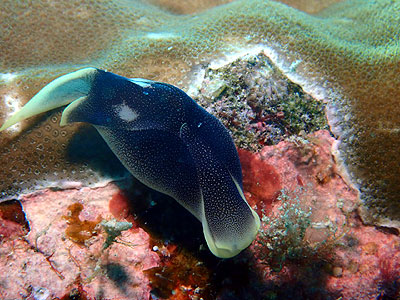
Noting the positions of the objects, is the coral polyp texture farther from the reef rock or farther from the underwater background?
the reef rock

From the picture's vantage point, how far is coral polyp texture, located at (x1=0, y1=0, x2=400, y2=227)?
3.24 meters

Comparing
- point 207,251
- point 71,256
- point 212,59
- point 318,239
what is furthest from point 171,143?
point 318,239

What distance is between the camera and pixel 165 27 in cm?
476

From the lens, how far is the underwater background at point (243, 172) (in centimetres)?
281

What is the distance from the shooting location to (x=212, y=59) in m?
3.80

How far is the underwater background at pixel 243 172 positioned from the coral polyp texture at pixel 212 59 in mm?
24

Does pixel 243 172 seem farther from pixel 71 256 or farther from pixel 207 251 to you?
pixel 71 256

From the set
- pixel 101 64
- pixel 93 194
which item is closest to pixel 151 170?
pixel 93 194

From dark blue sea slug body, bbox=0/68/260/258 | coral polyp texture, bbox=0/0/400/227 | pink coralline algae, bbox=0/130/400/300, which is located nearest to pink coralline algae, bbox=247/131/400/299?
pink coralline algae, bbox=0/130/400/300

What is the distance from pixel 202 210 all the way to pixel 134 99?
1.46 metres

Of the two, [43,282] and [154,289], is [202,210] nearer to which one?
[154,289]

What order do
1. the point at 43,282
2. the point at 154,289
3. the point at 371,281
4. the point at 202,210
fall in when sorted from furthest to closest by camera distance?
the point at 371,281, the point at 154,289, the point at 43,282, the point at 202,210

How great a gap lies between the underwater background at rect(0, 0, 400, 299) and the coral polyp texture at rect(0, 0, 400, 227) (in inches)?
0.9

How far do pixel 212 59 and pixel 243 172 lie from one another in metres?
1.94
